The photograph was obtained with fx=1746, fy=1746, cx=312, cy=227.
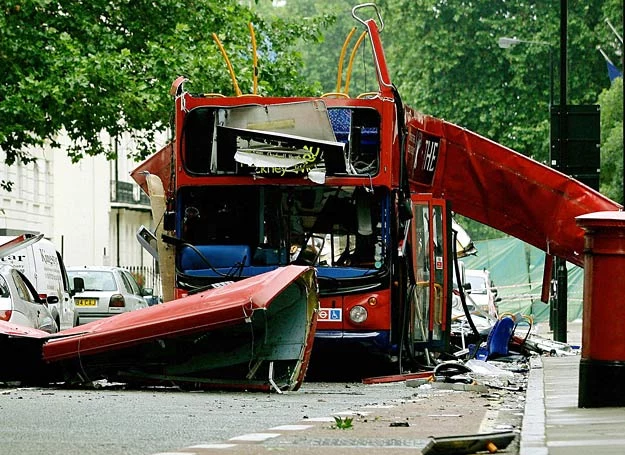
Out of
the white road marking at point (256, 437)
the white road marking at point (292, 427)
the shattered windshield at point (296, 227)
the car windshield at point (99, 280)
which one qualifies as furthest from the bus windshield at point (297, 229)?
the car windshield at point (99, 280)

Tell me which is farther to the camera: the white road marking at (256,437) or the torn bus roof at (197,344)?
the torn bus roof at (197,344)

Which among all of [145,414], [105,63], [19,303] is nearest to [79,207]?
[105,63]

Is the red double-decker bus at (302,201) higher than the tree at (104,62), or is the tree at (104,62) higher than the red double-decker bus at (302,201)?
the tree at (104,62)

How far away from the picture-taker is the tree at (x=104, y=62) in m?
33.3

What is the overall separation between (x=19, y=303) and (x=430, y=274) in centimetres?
535

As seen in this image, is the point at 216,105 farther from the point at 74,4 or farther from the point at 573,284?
the point at 573,284

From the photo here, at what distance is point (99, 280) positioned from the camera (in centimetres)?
3659

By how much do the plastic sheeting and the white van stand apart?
69.9 ft

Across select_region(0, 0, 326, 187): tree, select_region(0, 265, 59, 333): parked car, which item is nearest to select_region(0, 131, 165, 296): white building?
select_region(0, 0, 326, 187): tree

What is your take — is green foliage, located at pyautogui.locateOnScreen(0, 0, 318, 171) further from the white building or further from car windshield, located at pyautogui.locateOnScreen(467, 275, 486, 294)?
the white building

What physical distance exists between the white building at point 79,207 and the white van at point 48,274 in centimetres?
1963

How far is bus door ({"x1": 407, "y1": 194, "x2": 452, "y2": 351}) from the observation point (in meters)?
20.3

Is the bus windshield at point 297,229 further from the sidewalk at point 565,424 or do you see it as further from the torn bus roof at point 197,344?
the sidewalk at point 565,424

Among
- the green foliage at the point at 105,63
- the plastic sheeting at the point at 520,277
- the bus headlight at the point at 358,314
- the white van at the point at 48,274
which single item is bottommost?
the plastic sheeting at the point at 520,277
